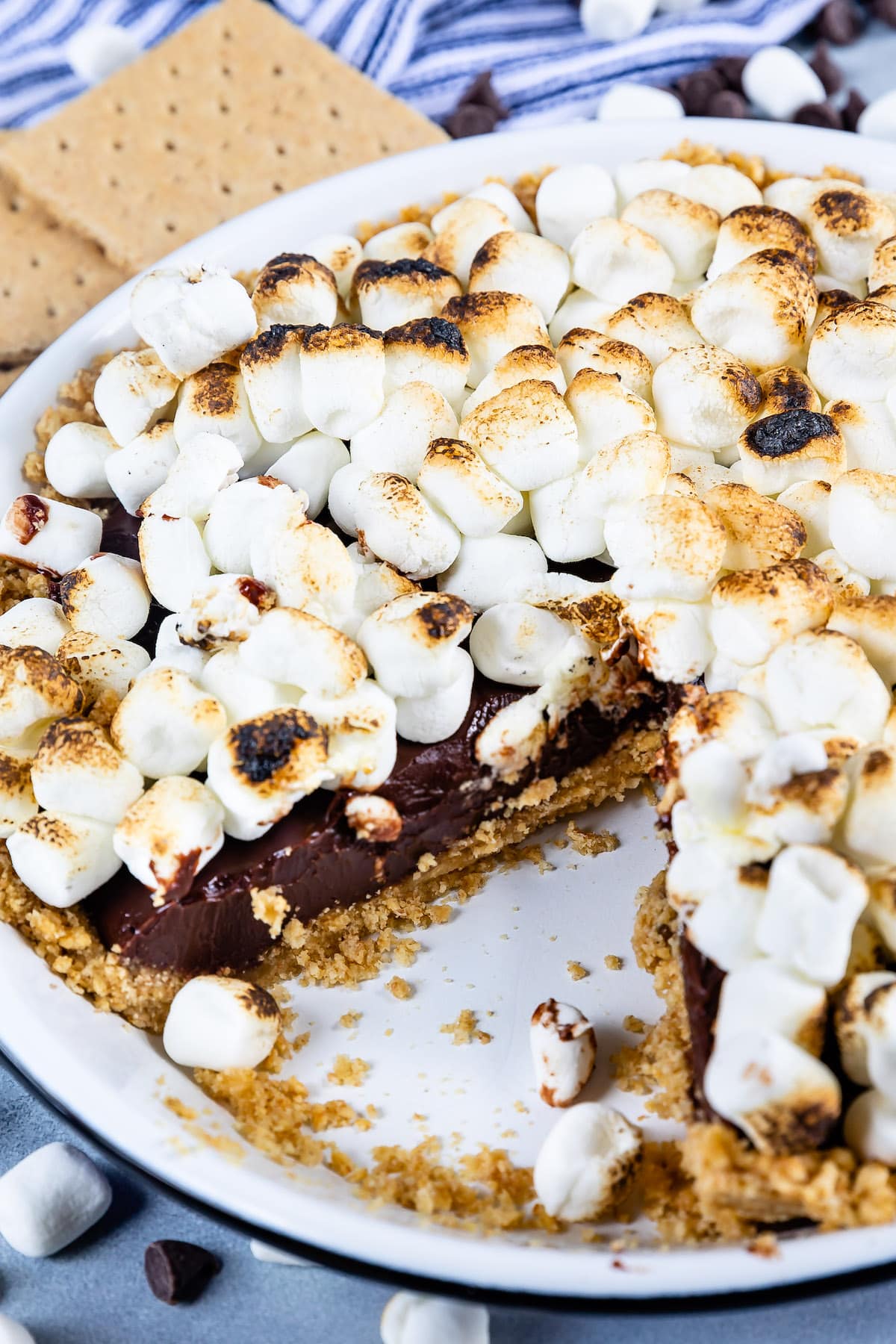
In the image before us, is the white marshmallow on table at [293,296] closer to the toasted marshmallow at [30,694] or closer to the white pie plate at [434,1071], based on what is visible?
the white pie plate at [434,1071]

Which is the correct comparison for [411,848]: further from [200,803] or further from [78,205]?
[78,205]

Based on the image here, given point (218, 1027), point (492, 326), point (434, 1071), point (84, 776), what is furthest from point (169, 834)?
point (492, 326)

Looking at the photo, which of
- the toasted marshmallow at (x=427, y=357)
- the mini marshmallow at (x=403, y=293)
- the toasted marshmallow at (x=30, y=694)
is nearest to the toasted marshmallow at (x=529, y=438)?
the toasted marshmallow at (x=427, y=357)

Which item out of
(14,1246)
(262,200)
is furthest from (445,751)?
(262,200)

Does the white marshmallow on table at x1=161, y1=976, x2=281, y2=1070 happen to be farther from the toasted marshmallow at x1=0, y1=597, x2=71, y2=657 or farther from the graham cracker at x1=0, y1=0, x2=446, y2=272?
the graham cracker at x1=0, y1=0, x2=446, y2=272

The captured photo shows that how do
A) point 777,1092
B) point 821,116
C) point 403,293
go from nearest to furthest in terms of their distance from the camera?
point 777,1092 < point 403,293 < point 821,116

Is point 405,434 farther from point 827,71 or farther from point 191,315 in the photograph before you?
point 827,71

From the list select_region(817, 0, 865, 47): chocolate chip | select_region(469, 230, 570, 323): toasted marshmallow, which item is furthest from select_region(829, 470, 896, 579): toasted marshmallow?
select_region(817, 0, 865, 47): chocolate chip
